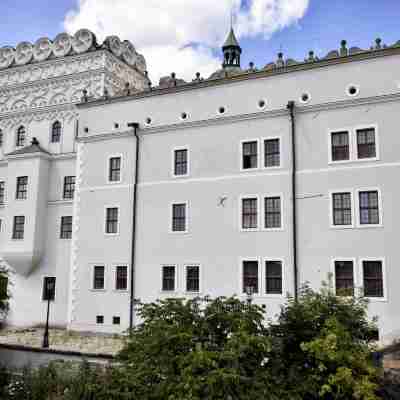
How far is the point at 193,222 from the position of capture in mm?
22297

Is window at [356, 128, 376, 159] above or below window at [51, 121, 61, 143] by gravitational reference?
below

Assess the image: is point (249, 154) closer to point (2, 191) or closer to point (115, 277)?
point (115, 277)

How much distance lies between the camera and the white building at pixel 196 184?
1938 cm

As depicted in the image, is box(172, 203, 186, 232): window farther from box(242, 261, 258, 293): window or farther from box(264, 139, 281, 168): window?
box(264, 139, 281, 168): window

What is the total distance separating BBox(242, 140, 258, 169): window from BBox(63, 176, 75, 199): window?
1090 centimetres

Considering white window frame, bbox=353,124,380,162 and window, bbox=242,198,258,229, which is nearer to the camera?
white window frame, bbox=353,124,380,162

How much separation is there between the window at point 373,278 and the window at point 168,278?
8.72m

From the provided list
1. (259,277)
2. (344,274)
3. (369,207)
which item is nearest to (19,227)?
(259,277)

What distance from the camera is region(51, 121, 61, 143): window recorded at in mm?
28312

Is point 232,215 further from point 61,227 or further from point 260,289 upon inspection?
point 61,227

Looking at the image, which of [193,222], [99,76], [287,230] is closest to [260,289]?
[287,230]

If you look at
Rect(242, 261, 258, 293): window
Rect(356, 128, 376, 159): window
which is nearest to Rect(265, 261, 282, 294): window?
Rect(242, 261, 258, 293): window

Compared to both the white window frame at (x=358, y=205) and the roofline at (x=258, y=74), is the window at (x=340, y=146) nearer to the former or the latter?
the white window frame at (x=358, y=205)

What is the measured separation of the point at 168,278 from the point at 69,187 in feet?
29.4
